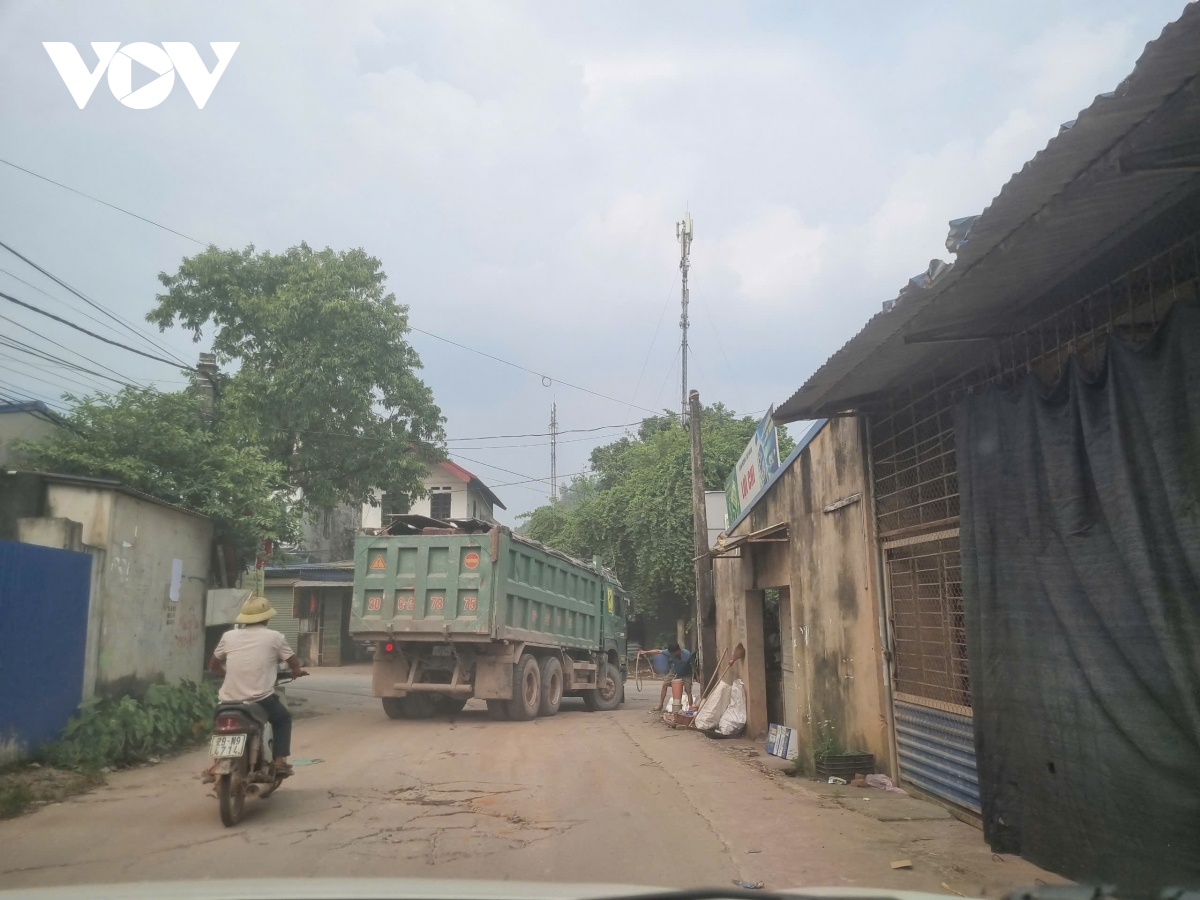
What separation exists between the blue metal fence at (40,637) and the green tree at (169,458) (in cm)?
282

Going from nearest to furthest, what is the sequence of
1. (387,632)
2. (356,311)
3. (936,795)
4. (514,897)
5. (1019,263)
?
(514,897)
(1019,263)
(936,795)
(387,632)
(356,311)

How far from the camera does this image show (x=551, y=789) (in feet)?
24.9

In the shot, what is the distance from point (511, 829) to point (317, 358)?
1523 cm

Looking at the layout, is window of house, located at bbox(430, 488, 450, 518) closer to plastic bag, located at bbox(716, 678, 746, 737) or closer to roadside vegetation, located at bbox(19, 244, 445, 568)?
roadside vegetation, located at bbox(19, 244, 445, 568)

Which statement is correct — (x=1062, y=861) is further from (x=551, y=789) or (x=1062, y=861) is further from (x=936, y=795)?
(x=551, y=789)

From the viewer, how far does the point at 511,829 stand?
597 cm

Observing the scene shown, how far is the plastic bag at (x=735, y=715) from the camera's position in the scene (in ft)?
40.0

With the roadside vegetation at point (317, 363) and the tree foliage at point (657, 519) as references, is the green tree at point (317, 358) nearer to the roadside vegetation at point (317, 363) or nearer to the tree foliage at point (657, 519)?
the roadside vegetation at point (317, 363)

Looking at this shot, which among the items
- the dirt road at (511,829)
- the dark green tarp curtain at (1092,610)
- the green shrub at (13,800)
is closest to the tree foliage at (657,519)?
the dirt road at (511,829)

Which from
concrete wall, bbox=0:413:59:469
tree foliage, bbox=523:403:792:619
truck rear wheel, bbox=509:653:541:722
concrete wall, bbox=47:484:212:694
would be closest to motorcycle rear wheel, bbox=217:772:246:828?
concrete wall, bbox=47:484:212:694

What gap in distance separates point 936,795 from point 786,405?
120 inches

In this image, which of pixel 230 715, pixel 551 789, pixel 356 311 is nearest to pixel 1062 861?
pixel 551 789

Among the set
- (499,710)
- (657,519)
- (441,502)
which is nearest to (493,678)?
(499,710)

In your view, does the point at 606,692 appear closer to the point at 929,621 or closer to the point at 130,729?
the point at 130,729
